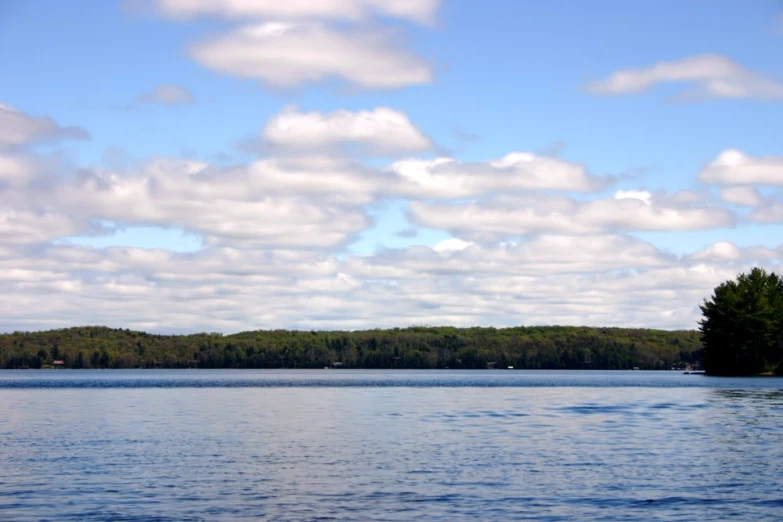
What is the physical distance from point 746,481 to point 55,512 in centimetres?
2144

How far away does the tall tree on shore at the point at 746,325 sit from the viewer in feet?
468

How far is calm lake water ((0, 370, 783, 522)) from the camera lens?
90.6 feet

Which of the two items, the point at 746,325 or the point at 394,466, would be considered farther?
the point at 746,325

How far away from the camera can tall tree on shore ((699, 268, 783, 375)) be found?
142500 millimetres

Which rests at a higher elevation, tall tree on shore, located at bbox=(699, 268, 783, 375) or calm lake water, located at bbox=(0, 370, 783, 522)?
tall tree on shore, located at bbox=(699, 268, 783, 375)

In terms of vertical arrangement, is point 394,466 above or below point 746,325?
below

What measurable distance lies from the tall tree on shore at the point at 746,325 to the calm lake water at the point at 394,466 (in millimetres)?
82415

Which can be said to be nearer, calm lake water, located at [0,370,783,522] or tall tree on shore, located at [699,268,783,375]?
calm lake water, located at [0,370,783,522]

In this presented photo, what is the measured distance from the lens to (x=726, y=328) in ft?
482

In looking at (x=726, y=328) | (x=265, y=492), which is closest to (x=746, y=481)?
(x=265, y=492)

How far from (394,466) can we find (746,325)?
119 metres

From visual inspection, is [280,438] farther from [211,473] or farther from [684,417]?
[684,417]

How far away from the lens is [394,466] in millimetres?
36281

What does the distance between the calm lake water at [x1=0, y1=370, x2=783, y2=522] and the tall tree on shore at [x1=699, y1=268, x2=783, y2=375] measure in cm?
8241
